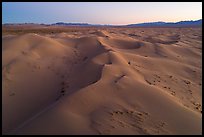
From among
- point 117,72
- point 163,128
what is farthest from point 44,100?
point 163,128

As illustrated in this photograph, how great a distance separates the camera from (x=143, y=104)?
6.70m

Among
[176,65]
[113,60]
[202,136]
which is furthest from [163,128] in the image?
[176,65]

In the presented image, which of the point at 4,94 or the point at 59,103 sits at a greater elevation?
the point at 59,103

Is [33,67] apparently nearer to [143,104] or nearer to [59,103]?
[59,103]

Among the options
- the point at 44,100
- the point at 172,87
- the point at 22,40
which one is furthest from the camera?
the point at 22,40

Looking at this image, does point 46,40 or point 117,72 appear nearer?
point 117,72

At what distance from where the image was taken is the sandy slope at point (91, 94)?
18.1 ft

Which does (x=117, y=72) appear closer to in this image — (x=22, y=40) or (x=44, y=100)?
(x=44, y=100)

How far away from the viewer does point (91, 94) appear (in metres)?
6.86

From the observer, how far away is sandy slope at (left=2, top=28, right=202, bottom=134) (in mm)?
5512

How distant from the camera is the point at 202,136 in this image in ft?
18.3

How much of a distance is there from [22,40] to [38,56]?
97.0 inches

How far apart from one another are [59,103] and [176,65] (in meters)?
8.51

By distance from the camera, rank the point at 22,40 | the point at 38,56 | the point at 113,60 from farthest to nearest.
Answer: the point at 22,40, the point at 38,56, the point at 113,60
